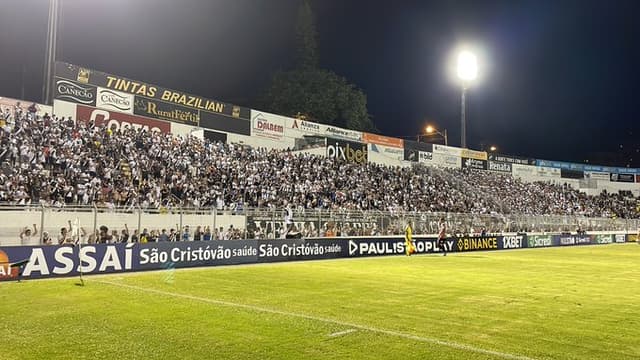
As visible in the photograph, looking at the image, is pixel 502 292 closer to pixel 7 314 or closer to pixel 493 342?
pixel 493 342

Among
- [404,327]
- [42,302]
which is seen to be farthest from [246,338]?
[42,302]

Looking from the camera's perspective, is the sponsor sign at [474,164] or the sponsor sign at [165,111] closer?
the sponsor sign at [165,111]

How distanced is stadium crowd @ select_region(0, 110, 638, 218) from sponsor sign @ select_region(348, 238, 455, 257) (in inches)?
213

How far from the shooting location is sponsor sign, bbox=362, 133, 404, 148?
174 ft

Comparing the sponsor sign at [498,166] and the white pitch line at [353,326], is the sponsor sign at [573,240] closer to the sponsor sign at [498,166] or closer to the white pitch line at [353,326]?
the sponsor sign at [498,166]

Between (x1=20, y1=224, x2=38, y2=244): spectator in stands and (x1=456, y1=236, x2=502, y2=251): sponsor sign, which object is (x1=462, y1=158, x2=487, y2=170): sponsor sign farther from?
(x1=20, y1=224, x2=38, y2=244): spectator in stands

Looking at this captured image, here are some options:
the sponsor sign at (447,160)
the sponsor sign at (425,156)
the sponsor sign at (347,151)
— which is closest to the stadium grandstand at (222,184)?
the sponsor sign at (347,151)

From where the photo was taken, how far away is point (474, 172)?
201 feet

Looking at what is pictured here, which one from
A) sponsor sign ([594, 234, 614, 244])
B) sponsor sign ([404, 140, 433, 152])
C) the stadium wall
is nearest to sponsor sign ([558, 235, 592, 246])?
sponsor sign ([594, 234, 614, 244])

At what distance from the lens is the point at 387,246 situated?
31.4 metres

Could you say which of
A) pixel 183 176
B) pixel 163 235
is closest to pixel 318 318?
pixel 163 235

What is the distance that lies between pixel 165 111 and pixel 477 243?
24.8 m

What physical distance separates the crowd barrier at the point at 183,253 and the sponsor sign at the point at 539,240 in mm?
8807

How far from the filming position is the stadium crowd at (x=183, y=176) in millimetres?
24141
